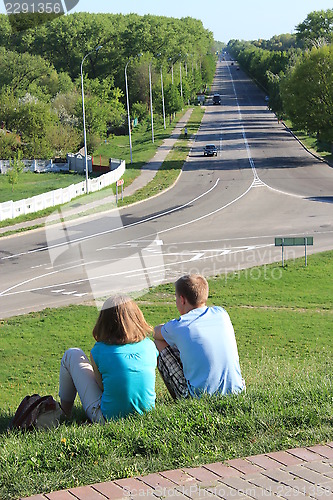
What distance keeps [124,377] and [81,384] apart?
0.52 m

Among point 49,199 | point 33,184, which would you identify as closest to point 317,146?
point 33,184

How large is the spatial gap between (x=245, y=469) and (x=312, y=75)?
59.3 meters

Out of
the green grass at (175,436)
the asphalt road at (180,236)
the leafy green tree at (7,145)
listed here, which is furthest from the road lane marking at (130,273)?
the leafy green tree at (7,145)

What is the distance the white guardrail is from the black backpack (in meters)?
31.0

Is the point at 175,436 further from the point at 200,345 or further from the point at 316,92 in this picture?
the point at 316,92

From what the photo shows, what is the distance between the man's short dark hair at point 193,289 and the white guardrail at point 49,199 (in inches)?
1214

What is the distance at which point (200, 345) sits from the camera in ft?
21.4

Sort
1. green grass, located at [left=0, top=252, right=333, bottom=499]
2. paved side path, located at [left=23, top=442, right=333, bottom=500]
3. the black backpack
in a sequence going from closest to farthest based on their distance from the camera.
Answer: paved side path, located at [left=23, top=442, right=333, bottom=500] → green grass, located at [left=0, top=252, right=333, bottom=499] → the black backpack

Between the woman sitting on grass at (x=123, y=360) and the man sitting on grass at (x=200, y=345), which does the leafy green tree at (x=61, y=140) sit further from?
the woman sitting on grass at (x=123, y=360)

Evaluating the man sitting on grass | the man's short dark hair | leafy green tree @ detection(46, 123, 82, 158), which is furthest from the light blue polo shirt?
leafy green tree @ detection(46, 123, 82, 158)

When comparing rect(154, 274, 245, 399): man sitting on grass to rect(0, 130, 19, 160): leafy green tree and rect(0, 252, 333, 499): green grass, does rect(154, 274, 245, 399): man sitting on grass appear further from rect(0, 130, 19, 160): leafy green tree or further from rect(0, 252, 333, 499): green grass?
rect(0, 130, 19, 160): leafy green tree

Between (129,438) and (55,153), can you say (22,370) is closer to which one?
(129,438)

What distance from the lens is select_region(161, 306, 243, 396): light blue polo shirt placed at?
653 cm

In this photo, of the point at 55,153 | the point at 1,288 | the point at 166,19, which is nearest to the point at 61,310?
the point at 1,288
